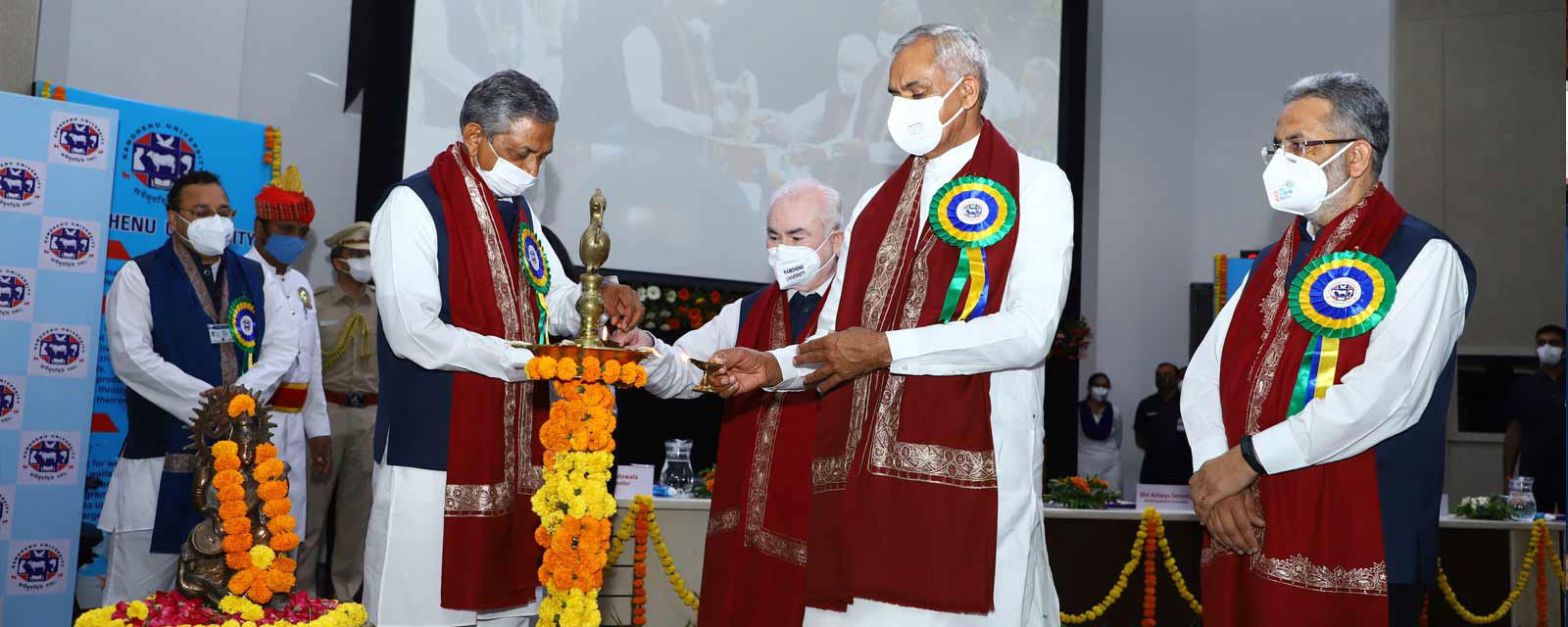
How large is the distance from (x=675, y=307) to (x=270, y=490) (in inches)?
179

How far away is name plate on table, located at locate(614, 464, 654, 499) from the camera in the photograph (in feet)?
16.5

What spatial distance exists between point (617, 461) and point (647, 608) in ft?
7.39

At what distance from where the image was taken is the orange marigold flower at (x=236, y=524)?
2641 millimetres

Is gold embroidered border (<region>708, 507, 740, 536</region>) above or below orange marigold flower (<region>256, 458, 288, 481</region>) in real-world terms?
below

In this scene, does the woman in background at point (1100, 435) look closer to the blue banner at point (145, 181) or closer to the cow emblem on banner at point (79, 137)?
the blue banner at point (145, 181)

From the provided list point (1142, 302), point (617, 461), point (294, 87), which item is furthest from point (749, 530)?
point (1142, 302)

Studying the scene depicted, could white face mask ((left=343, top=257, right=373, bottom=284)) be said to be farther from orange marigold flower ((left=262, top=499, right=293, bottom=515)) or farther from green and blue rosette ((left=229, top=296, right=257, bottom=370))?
orange marigold flower ((left=262, top=499, right=293, bottom=515))

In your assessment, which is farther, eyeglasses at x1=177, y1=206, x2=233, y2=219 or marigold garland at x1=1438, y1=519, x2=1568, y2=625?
marigold garland at x1=1438, y1=519, x2=1568, y2=625

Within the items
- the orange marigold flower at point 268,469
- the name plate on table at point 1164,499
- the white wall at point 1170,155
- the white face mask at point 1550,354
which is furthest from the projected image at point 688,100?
the orange marigold flower at point 268,469

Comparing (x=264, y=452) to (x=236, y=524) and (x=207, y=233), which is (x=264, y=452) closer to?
(x=236, y=524)

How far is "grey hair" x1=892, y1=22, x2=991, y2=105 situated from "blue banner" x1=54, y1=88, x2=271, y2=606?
15.0 ft

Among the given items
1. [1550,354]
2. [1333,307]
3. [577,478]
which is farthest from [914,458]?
[1550,354]

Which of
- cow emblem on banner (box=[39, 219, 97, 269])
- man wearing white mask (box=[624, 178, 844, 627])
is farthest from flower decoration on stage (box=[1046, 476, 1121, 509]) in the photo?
cow emblem on banner (box=[39, 219, 97, 269])

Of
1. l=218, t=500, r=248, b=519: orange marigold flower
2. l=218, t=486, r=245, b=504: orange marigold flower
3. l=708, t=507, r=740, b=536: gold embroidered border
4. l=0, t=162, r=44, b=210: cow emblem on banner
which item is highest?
l=0, t=162, r=44, b=210: cow emblem on banner
